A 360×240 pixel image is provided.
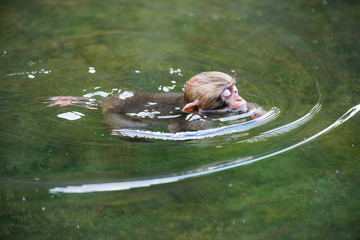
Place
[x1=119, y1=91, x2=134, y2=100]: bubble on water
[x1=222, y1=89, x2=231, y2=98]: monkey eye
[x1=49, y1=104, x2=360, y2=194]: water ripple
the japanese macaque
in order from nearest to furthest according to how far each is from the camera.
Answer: [x1=49, y1=104, x2=360, y2=194]: water ripple, the japanese macaque, [x1=222, y1=89, x2=231, y2=98]: monkey eye, [x1=119, y1=91, x2=134, y2=100]: bubble on water

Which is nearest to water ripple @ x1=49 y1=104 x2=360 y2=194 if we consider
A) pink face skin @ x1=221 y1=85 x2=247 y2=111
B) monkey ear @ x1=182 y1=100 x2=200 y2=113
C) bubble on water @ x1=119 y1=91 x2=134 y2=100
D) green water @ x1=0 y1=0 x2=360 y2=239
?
green water @ x1=0 y1=0 x2=360 y2=239

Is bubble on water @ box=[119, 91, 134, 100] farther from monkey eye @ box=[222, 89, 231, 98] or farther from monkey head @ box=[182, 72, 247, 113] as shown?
monkey eye @ box=[222, 89, 231, 98]

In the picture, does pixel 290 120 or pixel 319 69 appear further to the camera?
pixel 319 69

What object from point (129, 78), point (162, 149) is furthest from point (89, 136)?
point (129, 78)

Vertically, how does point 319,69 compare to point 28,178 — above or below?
above

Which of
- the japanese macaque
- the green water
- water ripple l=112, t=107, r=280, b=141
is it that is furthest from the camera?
the japanese macaque

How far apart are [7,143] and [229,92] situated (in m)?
3.01

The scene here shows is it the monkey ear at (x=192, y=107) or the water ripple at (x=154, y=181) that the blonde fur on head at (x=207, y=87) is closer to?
the monkey ear at (x=192, y=107)

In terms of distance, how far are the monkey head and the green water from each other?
0.66 m

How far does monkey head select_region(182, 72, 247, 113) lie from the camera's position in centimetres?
617

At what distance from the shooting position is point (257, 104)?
6.61 metres

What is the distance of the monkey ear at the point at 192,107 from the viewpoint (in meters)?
6.11

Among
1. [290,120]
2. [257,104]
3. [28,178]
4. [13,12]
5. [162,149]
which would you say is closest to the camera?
[28,178]

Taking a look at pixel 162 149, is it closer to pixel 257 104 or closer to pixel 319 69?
pixel 257 104
